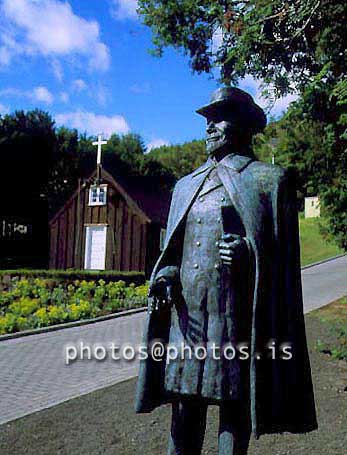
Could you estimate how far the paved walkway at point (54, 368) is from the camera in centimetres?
765

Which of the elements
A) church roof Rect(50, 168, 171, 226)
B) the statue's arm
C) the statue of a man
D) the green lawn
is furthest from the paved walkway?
the green lawn

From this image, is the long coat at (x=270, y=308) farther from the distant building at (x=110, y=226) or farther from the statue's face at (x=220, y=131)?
the distant building at (x=110, y=226)

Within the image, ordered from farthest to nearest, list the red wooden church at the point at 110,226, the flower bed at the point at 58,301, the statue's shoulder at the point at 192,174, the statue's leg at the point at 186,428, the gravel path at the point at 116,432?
1. the red wooden church at the point at 110,226
2. the flower bed at the point at 58,301
3. the gravel path at the point at 116,432
4. the statue's shoulder at the point at 192,174
5. the statue's leg at the point at 186,428

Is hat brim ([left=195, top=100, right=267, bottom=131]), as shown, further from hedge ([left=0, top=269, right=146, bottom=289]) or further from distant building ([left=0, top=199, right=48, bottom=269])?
distant building ([left=0, top=199, right=48, bottom=269])

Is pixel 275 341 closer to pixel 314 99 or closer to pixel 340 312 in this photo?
pixel 314 99

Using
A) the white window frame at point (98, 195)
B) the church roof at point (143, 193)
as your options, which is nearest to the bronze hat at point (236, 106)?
the church roof at point (143, 193)

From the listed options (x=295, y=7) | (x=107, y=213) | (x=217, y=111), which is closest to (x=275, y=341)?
(x=217, y=111)

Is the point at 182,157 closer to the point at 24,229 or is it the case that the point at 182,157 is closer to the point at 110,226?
the point at 24,229

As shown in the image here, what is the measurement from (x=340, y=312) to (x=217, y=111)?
12.5m

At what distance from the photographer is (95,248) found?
83.6 ft

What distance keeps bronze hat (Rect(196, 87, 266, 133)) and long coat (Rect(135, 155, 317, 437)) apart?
0.25 metres

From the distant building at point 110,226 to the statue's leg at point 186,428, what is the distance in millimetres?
19402

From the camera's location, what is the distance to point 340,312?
15.0 m

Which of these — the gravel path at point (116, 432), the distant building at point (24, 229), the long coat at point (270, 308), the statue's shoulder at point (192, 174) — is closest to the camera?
the long coat at point (270, 308)
